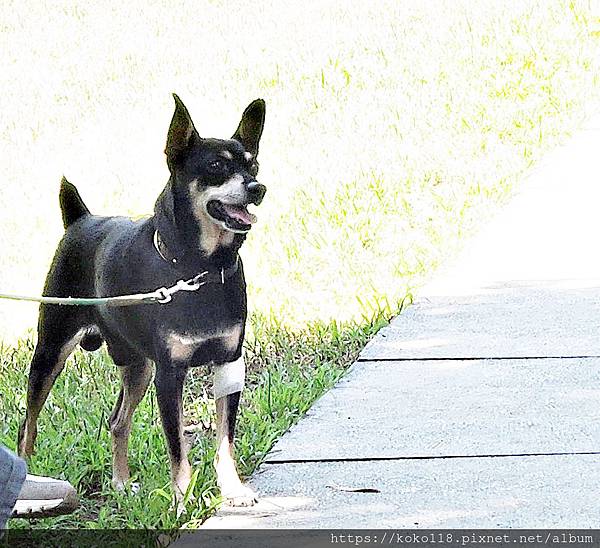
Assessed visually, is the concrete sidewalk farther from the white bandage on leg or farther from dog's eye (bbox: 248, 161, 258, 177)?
dog's eye (bbox: 248, 161, 258, 177)

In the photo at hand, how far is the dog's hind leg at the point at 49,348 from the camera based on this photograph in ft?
14.6

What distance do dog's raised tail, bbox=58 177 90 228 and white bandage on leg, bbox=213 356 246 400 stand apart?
0.78 meters

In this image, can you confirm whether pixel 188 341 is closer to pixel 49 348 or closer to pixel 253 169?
pixel 253 169

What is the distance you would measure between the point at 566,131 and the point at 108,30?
18.9 ft

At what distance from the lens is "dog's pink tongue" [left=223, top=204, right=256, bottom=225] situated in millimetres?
3900

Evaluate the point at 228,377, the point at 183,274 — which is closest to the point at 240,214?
the point at 183,274

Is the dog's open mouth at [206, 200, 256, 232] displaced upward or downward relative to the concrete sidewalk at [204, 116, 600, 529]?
upward

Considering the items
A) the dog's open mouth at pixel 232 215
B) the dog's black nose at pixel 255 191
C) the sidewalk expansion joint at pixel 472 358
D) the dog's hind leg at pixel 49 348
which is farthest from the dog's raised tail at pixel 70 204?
the sidewalk expansion joint at pixel 472 358

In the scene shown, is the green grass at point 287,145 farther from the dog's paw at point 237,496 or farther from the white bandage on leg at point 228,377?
the white bandage on leg at point 228,377

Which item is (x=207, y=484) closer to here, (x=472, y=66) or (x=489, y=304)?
(x=489, y=304)

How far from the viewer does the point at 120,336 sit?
14.0ft

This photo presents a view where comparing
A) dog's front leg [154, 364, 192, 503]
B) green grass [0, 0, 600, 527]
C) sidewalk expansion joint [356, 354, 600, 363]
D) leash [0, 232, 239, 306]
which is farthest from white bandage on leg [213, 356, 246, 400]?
sidewalk expansion joint [356, 354, 600, 363]

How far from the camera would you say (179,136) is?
3.96 meters

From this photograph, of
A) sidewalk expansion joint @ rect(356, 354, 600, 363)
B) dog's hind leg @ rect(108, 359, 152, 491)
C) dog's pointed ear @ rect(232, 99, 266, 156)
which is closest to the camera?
dog's pointed ear @ rect(232, 99, 266, 156)
